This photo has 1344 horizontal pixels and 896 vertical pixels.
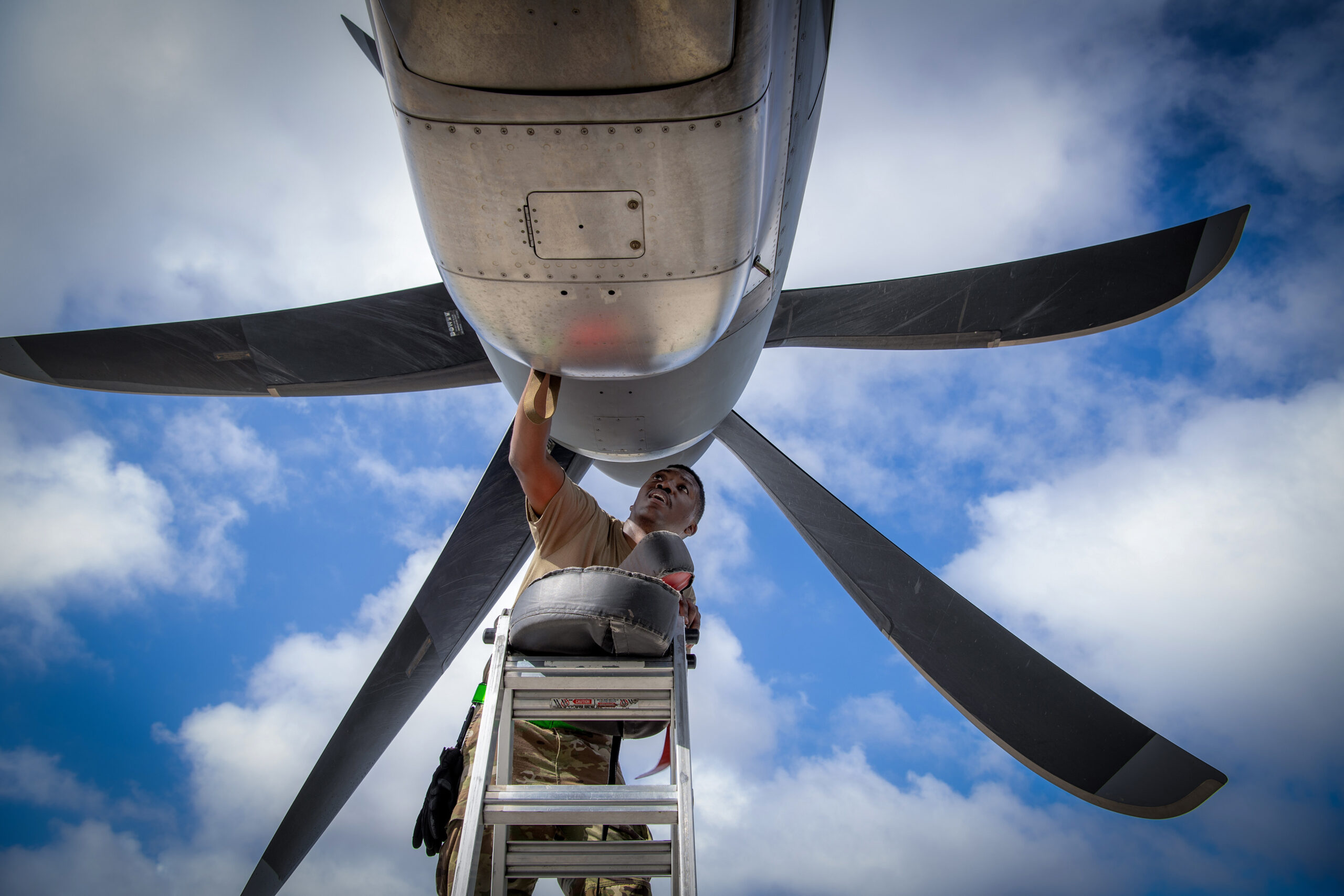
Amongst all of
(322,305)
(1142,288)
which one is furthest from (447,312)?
(1142,288)

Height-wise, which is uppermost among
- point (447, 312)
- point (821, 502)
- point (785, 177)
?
point (447, 312)

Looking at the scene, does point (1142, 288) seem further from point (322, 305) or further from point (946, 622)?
point (322, 305)

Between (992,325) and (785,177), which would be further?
(992,325)

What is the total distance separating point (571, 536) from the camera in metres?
3.49

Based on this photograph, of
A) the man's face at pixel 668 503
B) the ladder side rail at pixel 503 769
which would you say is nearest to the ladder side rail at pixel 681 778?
the ladder side rail at pixel 503 769

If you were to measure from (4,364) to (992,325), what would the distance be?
675 cm

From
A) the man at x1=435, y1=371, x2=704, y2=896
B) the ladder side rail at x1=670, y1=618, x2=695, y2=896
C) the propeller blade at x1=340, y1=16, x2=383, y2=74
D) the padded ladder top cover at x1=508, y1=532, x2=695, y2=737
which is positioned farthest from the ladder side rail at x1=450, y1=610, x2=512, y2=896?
the propeller blade at x1=340, y1=16, x2=383, y2=74

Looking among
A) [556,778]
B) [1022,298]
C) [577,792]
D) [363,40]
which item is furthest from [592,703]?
[1022,298]

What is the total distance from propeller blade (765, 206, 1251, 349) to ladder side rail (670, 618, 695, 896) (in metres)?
3.08

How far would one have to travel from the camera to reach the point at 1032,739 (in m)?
4.74

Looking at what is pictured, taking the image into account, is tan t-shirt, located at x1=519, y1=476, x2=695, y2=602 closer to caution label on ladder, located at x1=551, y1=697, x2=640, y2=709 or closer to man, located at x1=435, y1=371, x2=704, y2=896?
man, located at x1=435, y1=371, x2=704, y2=896

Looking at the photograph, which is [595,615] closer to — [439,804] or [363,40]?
[439,804]

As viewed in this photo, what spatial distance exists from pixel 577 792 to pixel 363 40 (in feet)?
11.9

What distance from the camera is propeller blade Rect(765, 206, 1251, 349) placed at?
4238 mm
